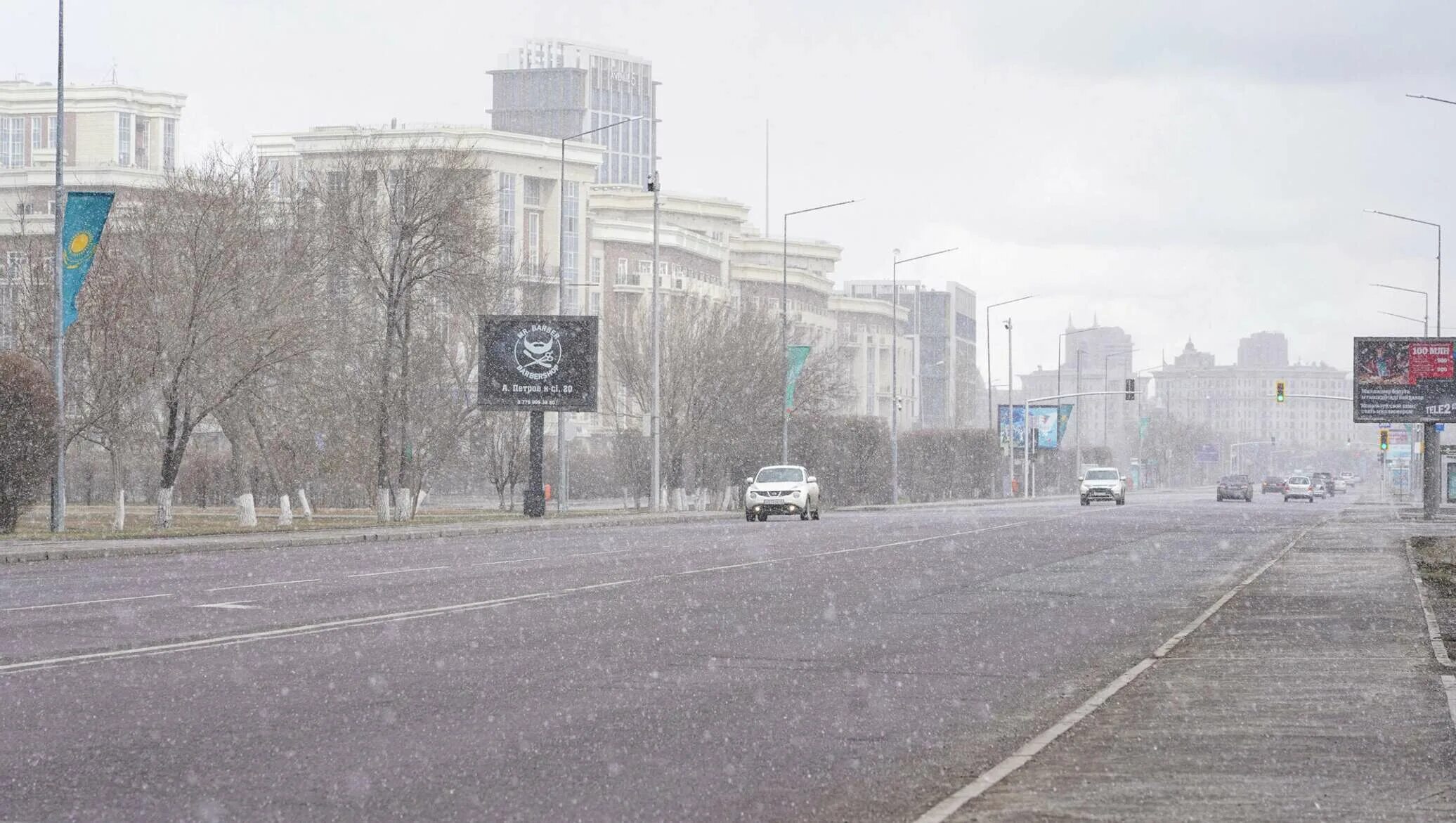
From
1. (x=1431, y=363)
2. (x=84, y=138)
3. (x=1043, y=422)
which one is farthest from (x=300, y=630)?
(x=84, y=138)

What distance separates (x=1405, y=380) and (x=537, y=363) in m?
27.8

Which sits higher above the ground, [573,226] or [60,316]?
[573,226]

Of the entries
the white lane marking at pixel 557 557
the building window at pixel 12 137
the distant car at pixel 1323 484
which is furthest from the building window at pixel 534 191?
the white lane marking at pixel 557 557

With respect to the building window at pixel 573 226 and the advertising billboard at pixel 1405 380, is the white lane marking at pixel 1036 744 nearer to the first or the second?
the advertising billboard at pixel 1405 380

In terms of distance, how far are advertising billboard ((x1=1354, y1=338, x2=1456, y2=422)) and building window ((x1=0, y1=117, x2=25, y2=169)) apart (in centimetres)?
12105

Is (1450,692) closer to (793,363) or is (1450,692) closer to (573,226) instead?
(793,363)

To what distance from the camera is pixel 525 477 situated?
239 ft

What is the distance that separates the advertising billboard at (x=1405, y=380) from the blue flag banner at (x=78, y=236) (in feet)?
130

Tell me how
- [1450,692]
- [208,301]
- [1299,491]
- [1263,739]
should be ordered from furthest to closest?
[1299,491], [208,301], [1450,692], [1263,739]

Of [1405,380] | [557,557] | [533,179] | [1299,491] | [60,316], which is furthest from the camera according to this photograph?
[533,179]

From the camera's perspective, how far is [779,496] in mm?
55188

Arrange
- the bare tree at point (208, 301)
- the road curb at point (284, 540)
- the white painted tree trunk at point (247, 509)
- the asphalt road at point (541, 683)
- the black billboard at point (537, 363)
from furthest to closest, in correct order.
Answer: the black billboard at point (537, 363)
the white painted tree trunk at point (247, 509)
the bare tree at point (208, 301)
the road curb at point (284, 540)
the asphalt road at point (541, 683)

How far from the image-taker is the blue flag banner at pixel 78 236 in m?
34.7

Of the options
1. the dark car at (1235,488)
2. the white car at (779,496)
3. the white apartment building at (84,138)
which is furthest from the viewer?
the white apartment building at (84,138)
